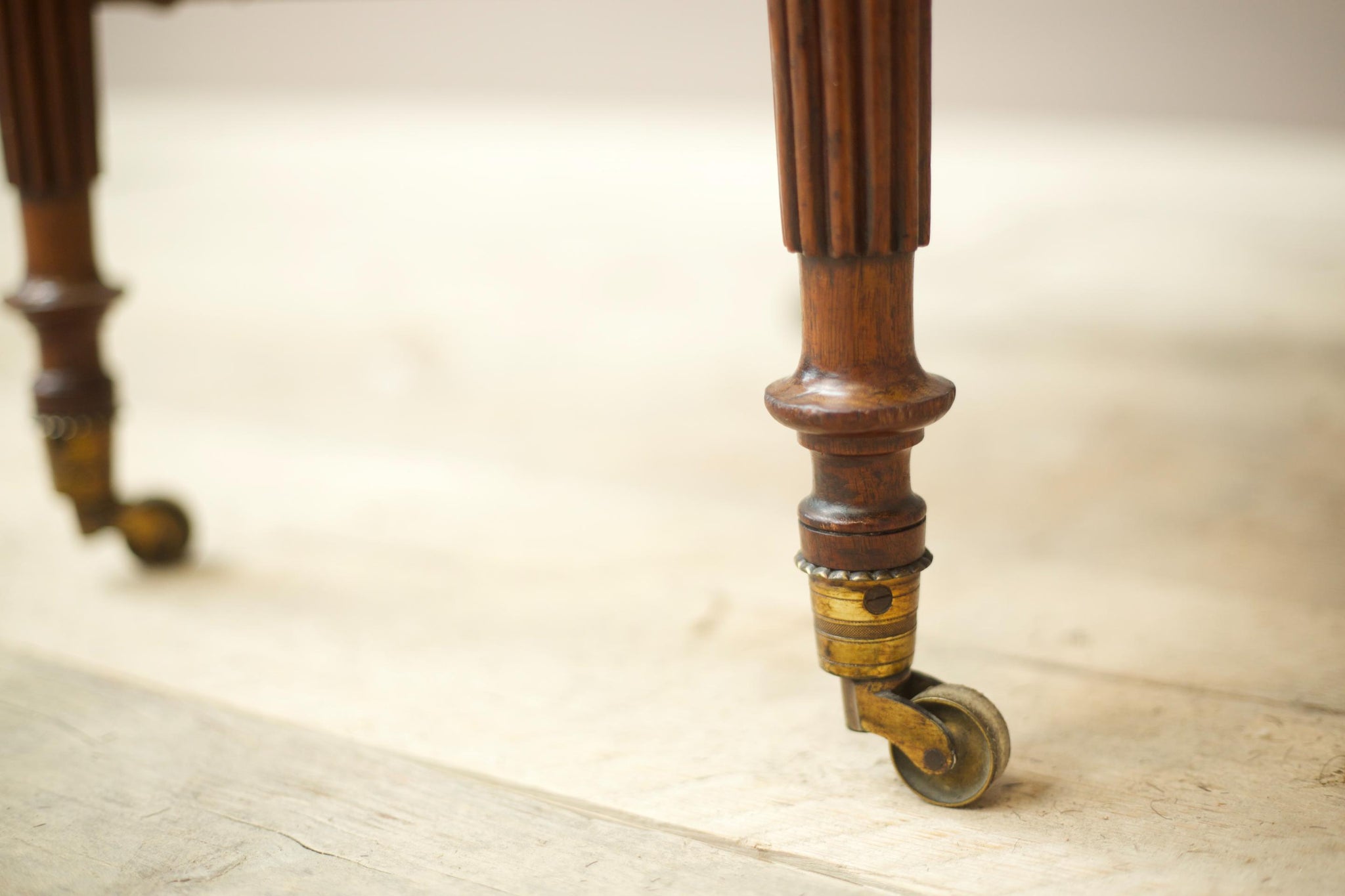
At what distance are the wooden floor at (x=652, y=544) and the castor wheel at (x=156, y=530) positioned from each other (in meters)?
0.03

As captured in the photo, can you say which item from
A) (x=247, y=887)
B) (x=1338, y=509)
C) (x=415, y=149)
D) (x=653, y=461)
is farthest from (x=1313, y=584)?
(x=415, y=149)

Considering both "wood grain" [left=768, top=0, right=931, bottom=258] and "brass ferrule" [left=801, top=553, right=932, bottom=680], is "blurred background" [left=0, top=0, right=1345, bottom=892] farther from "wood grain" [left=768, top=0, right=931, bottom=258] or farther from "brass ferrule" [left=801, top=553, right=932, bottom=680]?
"wood grain" [left=768, top=0, right=931, bottom=258]

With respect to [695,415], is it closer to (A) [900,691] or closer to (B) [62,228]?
(B) [62,228]

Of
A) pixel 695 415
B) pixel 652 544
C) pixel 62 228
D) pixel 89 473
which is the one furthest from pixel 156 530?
pixel 695 415

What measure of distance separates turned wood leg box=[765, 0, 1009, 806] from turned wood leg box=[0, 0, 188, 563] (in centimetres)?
62

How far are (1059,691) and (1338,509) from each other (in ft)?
1.62

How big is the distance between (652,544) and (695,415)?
41cm

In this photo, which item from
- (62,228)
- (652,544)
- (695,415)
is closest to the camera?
(62,228)

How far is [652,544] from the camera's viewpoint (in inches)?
43.5

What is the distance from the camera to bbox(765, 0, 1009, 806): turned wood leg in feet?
1.82

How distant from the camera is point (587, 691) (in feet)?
2.62

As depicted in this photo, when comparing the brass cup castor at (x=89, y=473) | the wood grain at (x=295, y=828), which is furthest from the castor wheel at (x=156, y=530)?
the wood grain at (x=295, y=828)

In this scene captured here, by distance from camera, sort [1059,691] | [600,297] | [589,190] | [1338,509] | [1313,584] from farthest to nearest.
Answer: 1. [589,190]
2. [600,297]
3. [1338,509]
4. [1313,584]
5. [1059,691]

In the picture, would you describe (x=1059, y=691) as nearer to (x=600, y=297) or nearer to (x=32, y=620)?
(x=32, y=620)
